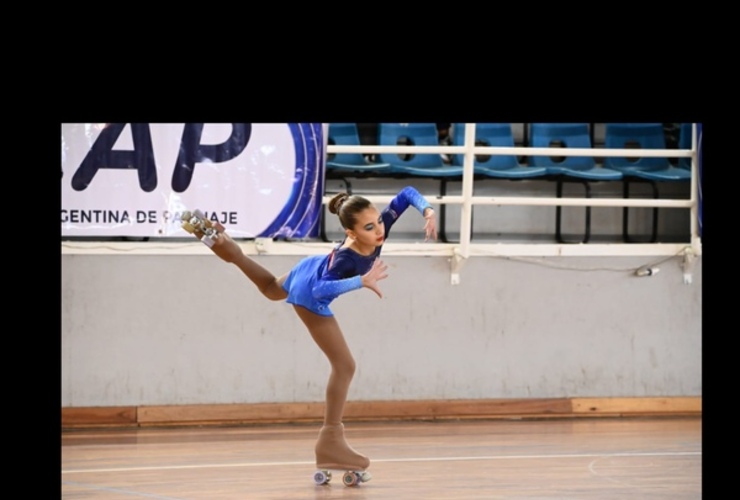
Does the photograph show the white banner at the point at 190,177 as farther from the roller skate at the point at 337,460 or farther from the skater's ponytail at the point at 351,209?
the roller skate at the point at 337,460

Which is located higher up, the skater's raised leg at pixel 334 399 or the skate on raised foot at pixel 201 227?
the skate on raised foot at pixel 201 227

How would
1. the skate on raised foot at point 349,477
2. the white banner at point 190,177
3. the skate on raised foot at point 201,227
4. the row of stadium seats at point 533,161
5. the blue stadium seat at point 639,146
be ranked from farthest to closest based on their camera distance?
the blue stadium seat at point 639,146 < the row of stadium seats at point 533,161 < the white banner at point 190,177 < the skate on raised foot at point 349,477 < the skate on raised foot at point 201,227

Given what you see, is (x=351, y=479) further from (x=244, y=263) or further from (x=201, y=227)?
(x=201, y=227)

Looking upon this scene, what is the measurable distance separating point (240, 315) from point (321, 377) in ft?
2.49

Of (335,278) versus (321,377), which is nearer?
(335,278)

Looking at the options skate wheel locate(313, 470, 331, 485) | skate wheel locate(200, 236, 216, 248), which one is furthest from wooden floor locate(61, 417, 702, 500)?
skate wheel locate(200, 236, 216, 248)

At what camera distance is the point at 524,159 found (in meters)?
9.74

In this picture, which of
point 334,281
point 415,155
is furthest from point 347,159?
point 334,281

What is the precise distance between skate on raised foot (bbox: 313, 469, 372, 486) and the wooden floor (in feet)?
0.12

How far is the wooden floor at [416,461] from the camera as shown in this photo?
20.1ft

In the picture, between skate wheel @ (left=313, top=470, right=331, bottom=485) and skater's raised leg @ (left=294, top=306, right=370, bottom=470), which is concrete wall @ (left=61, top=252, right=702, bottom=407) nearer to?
skater's raised leg @ (left=294, top=306, right=370, bottom=470)

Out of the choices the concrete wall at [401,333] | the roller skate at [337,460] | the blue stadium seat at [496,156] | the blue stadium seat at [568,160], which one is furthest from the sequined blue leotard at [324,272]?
the blue stadium seat at [568,160]
